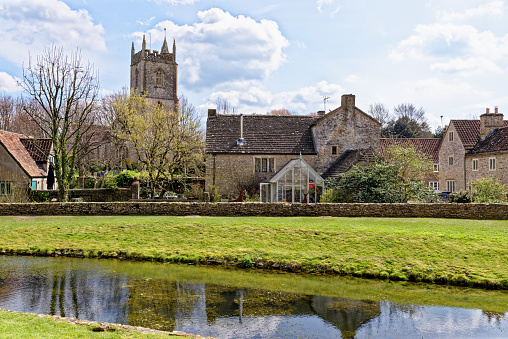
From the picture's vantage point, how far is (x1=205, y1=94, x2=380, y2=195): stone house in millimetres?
35531

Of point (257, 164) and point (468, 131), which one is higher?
point (468, 131)

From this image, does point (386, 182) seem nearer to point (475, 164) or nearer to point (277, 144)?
point (277, 144)

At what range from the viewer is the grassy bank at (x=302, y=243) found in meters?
15.4

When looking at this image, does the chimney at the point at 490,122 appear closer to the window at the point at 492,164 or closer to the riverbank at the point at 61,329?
the window at the point at 492,164

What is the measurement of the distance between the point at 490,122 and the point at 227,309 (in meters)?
38.7

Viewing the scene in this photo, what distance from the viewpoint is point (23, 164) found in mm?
37000

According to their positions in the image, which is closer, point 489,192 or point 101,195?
point 489,192

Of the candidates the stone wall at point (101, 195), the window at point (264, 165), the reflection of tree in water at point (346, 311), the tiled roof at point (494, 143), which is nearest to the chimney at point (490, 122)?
the tiled roof at point (494, 143)

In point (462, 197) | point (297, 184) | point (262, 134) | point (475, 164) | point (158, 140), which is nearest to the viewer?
point (462, 197)

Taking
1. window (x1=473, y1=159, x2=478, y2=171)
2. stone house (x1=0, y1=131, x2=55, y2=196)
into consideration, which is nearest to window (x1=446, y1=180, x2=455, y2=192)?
window (x1=473, y1=159, x2=478, y2=171)

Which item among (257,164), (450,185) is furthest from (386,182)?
(450,185)

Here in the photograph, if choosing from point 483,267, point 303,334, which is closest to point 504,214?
point 483,267

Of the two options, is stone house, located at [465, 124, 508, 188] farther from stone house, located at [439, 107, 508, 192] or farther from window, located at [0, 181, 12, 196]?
window, located at [0, 181, 12, 196]

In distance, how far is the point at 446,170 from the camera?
150ft
